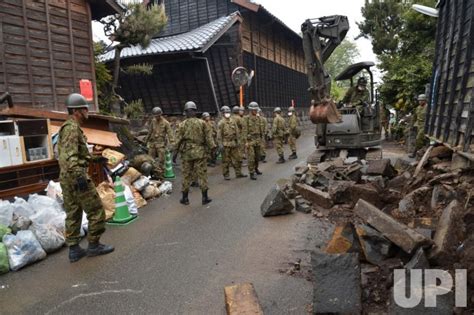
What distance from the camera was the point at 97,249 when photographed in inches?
189

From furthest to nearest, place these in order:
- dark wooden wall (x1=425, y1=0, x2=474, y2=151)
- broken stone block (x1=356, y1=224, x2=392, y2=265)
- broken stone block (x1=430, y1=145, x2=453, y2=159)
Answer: broken stone block (x1=430, y1=145, x2=453, y2=159) → dark wooden wall (x1=425, y1=0, x2=474, y2=151) → broken stone block (x1=356, y1=224, x2=392, y2=265)

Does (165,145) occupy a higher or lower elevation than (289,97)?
lower

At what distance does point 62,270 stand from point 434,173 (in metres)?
5.90

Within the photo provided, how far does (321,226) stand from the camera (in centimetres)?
557

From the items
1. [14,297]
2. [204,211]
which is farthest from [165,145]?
[14,297]

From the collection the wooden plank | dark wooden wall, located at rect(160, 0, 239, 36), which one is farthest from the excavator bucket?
dark wooden wall, located at rect(160, 0, 239, 36)

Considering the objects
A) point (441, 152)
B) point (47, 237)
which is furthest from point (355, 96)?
point (47, 237)

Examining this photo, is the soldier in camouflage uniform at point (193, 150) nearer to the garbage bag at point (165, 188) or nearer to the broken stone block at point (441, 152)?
the garbage bag at point (165, 188)

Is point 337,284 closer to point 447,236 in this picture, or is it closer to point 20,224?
point 447,236

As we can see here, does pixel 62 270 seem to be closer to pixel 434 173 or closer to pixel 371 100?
pixel 434 173

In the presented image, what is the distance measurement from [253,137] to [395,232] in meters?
7.08

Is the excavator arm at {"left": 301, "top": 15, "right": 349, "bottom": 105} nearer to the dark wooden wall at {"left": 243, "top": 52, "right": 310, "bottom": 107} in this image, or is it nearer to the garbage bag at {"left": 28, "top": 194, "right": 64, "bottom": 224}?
the garbage bag at {"left": 28, "top": 194, "right": 64, "bottom": 224}

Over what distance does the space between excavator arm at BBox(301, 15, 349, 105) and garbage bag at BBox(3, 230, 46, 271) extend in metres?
6.15

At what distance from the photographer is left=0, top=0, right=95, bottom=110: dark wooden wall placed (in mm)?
8203
